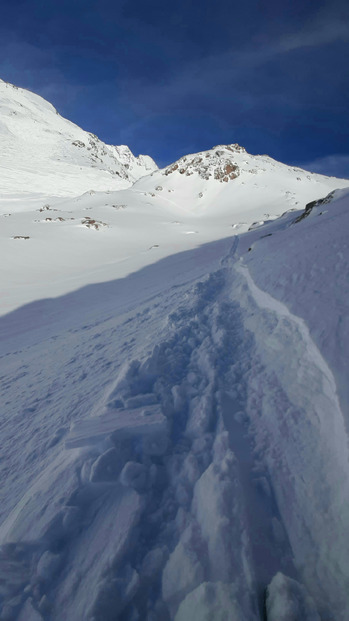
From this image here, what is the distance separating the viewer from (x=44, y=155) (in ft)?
187

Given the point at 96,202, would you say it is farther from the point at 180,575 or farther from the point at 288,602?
the point at 288,602

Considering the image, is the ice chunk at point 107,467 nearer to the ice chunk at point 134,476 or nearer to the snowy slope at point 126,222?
the ice chunk at point 134,476

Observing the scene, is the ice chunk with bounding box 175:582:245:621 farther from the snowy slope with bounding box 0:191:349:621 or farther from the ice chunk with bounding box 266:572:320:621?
the ice chunk with bounding box 266:572:320:621

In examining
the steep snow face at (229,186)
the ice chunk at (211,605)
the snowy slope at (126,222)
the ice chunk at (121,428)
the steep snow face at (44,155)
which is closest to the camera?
the ice chunk at (211,605)

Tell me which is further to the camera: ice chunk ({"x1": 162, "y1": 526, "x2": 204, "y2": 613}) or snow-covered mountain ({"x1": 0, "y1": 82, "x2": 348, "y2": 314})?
snow-covered mountain ({"x1": 0, "y1": 82, "x2": 348, "y2": 314})

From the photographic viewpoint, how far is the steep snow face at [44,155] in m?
47.5

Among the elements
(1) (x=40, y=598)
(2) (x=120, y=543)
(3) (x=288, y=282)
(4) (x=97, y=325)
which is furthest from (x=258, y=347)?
(4) (x=97, y=325)

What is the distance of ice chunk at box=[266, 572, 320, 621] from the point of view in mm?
1175

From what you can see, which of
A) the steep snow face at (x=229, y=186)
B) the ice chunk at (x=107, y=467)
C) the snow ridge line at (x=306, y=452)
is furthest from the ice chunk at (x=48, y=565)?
the steep snow face at (x=229, y=186)

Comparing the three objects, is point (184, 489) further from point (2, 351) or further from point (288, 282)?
point (2, 351)

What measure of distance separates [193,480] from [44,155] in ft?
231

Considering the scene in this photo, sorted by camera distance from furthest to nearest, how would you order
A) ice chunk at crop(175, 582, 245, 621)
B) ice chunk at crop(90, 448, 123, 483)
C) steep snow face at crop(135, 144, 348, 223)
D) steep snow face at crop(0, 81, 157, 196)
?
steep snow face at crop(0, 81, 157, 196)
steep snow face at crop(135, 144, 348, 223)
ice chunk at crop(90, 448, 123, 483)
ice chunk at crop(175, 582, 245, 621)

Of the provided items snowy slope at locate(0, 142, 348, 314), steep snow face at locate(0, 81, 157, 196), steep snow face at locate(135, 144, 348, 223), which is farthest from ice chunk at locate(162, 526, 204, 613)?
steep snow face at locate(0, 81, 157, 196)

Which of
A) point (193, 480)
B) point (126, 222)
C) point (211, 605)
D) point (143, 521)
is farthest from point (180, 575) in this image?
point (126, 222)
